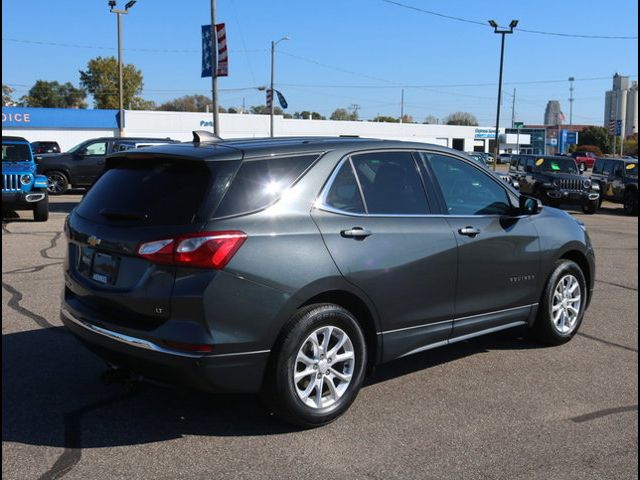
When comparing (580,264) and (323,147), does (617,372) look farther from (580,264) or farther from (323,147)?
(323,147)

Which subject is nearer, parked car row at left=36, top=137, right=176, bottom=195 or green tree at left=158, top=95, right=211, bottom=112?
parked car row at left=36, top=137, right=176, bottom=195

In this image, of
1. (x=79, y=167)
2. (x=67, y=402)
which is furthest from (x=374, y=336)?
(x=79, y=167)

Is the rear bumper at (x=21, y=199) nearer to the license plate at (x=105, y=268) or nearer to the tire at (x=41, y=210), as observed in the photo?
the tire at (x=41, y=210)

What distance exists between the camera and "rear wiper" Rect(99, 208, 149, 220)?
3.94 meters

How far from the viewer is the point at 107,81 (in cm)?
9594

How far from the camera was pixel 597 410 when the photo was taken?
14.7 feet

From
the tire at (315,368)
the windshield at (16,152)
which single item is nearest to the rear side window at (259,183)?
the tire at (315,368)

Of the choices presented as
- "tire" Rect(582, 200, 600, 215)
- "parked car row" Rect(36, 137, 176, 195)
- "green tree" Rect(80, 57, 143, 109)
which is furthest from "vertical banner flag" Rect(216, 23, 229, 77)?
"green tree" Rect(80, 57, 143, 109)

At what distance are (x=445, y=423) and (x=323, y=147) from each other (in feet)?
6.45

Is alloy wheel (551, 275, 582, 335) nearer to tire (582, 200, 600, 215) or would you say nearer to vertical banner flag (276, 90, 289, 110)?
tire (582, 200, 600, 215)

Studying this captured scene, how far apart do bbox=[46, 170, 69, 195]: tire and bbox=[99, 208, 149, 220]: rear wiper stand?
65.3ft

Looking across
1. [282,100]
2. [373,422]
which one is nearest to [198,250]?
[373,422]

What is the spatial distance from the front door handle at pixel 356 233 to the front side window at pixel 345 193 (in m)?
0.15

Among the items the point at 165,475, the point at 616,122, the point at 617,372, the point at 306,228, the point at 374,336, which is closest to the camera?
the point at 165,475
